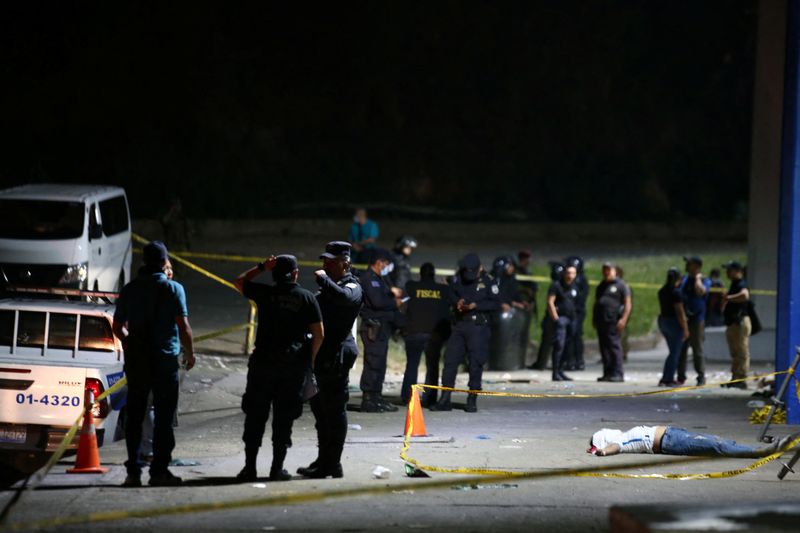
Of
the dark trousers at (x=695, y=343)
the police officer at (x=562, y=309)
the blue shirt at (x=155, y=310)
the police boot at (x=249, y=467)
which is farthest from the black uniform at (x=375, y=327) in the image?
the dark trousers at (x=695, y=343)

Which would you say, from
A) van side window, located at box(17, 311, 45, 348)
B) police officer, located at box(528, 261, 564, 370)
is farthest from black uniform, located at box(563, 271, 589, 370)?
van side window, located at box(17, 311, 45, 348)

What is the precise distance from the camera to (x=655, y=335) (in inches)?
1040

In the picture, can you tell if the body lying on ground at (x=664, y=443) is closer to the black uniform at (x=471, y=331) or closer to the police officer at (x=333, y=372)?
the police officer at (x=333, y=372)

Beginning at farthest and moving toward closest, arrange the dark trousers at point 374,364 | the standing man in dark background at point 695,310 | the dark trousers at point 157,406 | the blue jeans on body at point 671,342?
1. the standing man in dark background at point 695,310
2. the blue jeans on body at point 671,342
3. the dark trousers at point 374,364
4. the dark trousers at point 157,406

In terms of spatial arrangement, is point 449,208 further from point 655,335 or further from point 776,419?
point 776,419

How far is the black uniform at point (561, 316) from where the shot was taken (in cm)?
1923

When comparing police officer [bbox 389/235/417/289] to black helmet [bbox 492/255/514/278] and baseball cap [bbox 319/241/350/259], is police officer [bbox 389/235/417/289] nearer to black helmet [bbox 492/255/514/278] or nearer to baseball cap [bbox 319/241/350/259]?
black helmet [bbox 492/255/514/278]

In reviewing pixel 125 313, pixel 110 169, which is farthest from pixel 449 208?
pixel 125 313

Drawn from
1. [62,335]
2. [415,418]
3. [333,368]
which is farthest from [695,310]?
[62,335]

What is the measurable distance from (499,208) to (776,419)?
27.9 metres

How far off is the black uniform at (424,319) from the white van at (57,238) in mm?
4640

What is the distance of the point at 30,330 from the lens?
12.3m

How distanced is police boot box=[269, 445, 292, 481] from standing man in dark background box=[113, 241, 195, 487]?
714 mm

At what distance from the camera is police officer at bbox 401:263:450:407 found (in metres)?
15.6
